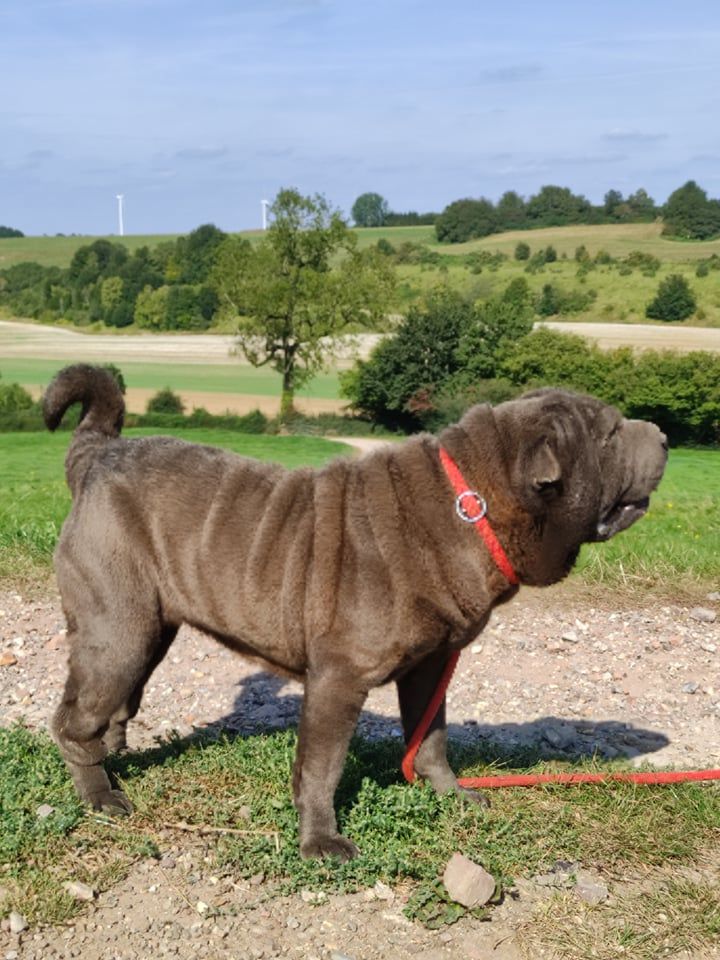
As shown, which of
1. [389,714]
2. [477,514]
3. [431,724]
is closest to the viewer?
[477,514]

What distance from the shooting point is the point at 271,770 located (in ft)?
17.7

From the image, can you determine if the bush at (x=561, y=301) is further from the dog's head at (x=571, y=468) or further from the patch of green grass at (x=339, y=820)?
the dog's head at (x=571, y=468)

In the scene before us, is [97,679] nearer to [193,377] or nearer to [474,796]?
[474,796]

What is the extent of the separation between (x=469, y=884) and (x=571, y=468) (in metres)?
1.64

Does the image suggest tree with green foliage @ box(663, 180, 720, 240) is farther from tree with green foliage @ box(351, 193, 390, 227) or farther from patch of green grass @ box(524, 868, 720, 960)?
patch of green grass @ box(524, 868, 720, 960)

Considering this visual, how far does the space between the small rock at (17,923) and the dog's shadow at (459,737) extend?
123 centimetres

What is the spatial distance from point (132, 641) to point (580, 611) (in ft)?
14.9

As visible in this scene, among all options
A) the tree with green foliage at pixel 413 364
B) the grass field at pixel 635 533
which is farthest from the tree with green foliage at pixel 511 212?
the grass field at pixel 635 533

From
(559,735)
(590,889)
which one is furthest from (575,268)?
(590,889)

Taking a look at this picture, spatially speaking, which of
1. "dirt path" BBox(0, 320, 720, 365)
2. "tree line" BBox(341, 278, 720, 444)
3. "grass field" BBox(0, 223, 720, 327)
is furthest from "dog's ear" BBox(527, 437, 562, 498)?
"grass field" BBox(0, 223, 720, 327)

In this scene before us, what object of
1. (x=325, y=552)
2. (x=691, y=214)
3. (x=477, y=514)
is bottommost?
(x=325, y=552)

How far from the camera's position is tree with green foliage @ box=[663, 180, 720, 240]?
66.8 metres

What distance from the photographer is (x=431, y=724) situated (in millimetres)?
5176

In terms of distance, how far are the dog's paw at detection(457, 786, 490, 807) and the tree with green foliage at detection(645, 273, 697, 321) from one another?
43542mm
